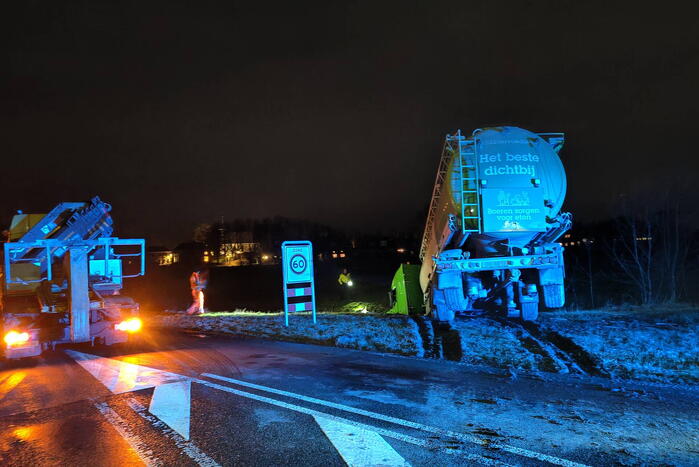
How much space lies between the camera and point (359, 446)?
394 centimetres

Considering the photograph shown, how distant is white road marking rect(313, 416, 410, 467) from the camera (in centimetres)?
365

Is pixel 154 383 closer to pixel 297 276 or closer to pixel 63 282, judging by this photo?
pixel 63 282

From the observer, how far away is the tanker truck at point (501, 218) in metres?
9.70

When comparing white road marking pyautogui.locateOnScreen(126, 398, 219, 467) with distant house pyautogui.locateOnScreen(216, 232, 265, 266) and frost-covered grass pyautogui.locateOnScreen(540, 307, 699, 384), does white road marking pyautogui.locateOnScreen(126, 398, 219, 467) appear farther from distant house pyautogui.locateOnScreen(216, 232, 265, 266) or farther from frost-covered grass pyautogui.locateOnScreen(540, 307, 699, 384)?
distant house pyautogui.locateOnScreen(216, 232, 265, 266)

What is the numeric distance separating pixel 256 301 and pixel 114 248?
63.9 ft

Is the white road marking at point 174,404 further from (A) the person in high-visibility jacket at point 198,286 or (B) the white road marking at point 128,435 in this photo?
(A) the person in high-visibility jacket at point 198,286

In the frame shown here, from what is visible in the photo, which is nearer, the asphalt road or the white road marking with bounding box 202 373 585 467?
the white road marking with bounding box 202 373 585 467

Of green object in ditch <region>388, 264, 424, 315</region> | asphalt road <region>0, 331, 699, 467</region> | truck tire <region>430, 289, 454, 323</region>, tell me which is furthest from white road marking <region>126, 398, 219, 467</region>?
green object in ditch <region>388, 264, 424, 315</region>

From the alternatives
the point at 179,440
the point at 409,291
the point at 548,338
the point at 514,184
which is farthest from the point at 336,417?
the point at 409,291

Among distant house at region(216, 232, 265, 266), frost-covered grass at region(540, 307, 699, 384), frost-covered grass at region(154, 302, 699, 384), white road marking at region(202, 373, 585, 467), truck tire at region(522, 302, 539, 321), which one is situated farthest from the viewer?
distant house at region(216, 232, 265, 266)

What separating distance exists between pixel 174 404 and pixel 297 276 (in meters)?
6.64

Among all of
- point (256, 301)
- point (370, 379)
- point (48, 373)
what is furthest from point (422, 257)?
point (256, 301)

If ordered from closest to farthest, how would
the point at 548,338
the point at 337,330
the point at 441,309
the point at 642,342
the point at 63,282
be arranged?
1. the point at 642,342
2. the point at 548,338
3. the point at 63,282
4. the point at 337,330
5. the point at 441,309

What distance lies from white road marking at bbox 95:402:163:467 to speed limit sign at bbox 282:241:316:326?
21.2 ft
